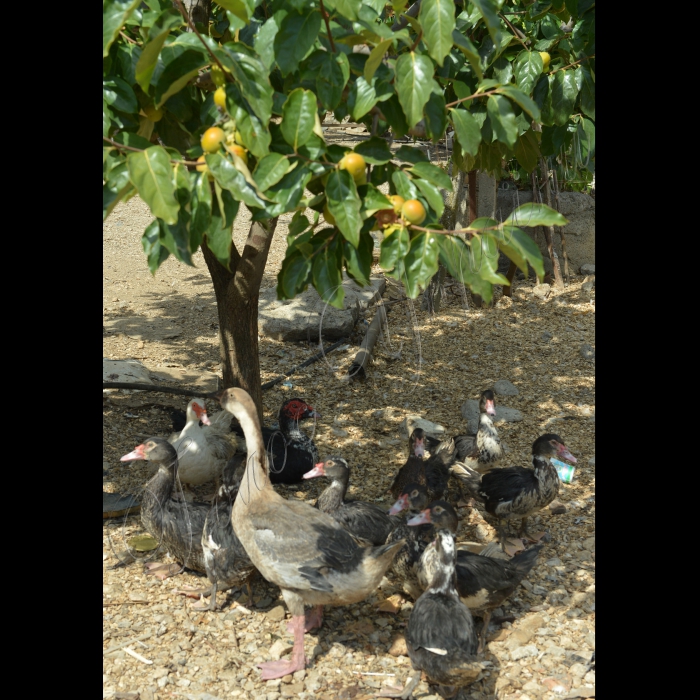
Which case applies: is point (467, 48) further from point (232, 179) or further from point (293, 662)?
point (293, 662)

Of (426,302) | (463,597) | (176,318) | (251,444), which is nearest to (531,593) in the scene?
(463,597)

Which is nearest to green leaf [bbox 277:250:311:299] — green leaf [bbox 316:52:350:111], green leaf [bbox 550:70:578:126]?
green leaf [bbox 316:52:350:111]

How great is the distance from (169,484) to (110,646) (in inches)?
43.2

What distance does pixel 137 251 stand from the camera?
10250 millimetres

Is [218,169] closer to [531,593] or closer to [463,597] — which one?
[463,597]

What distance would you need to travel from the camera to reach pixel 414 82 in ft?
7.50

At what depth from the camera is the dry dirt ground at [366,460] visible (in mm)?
3662

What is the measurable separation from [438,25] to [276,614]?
3188 millimetres

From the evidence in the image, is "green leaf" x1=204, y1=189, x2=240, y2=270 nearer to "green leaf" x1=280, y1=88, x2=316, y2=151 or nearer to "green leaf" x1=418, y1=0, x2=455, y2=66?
"green leaf" x1=280, y1=88, x2=316, y2=151

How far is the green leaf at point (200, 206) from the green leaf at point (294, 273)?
404mm

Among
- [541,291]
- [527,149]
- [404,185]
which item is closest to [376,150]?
[404,185]

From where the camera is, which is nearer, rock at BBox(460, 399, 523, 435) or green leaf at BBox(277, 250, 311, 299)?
green leaf at BBox(277, 250, 311, 299)

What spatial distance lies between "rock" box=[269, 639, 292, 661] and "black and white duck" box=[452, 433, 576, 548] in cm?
167

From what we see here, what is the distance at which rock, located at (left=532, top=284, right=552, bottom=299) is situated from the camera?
30.0ft
